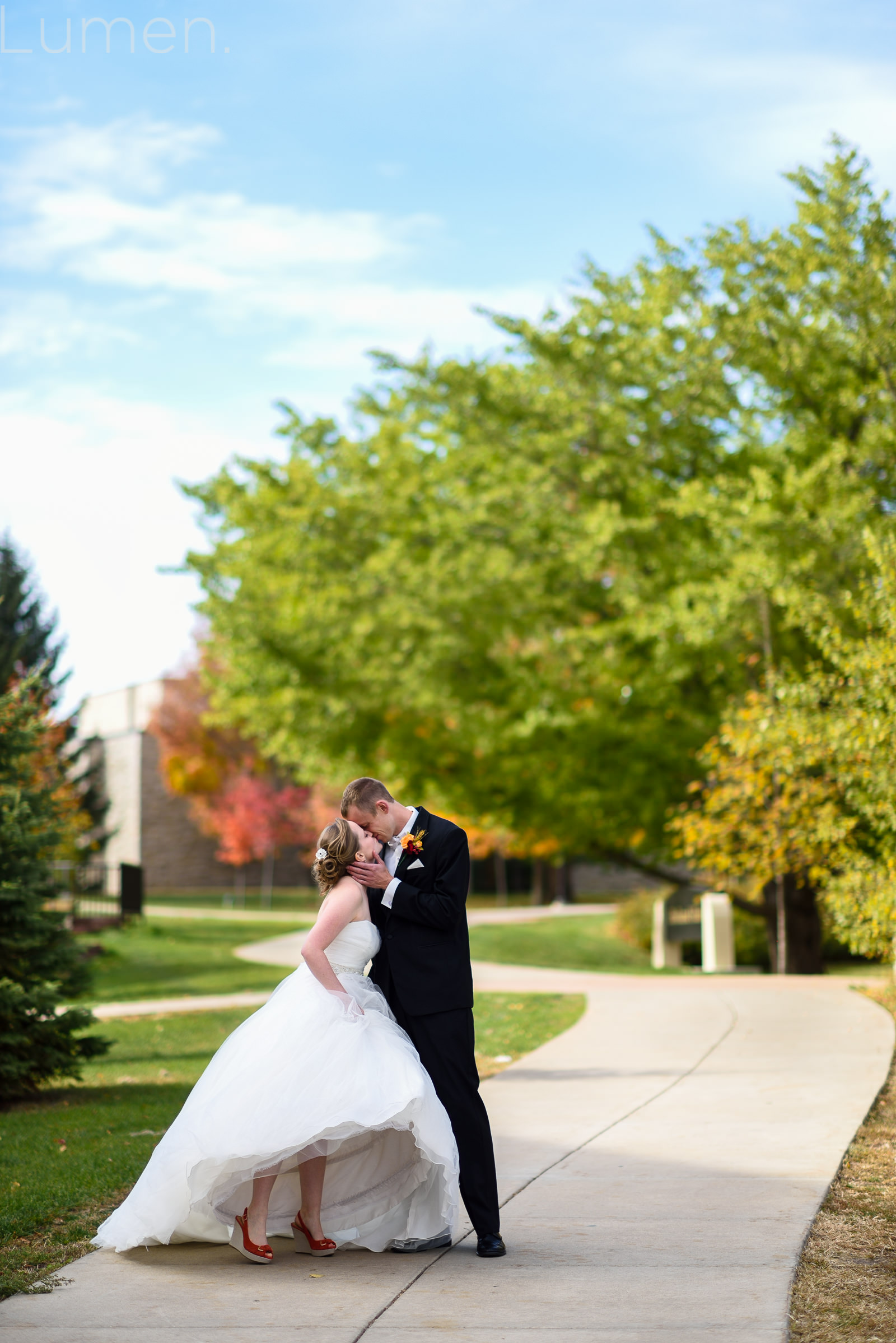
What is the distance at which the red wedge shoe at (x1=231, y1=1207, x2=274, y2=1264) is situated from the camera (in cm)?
530

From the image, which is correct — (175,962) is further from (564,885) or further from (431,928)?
(564,885)

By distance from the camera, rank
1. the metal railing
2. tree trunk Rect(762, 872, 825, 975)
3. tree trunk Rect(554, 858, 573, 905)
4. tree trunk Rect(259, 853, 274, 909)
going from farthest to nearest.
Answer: tree trunk Rect(259, 853, 274, 909), tree trunk Rect(554, 858, 573, 905), the metal railing, tree trunk Rect(762, 872, 825, 975)

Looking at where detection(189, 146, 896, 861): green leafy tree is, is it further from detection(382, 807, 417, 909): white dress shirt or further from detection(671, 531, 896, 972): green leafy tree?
detection(382, 807, 417, 909): white dress shirt

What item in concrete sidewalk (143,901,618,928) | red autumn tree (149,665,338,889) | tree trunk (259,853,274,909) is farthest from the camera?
tree trunk (259,853,274,909)

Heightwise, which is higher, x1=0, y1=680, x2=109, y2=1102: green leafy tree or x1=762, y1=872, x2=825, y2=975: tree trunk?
x1=0, y1=680, x2=109, y2=1102: green leafy tree

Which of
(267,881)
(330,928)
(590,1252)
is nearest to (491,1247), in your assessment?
(590,1252)

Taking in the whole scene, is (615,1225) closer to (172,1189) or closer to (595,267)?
(172,1189)

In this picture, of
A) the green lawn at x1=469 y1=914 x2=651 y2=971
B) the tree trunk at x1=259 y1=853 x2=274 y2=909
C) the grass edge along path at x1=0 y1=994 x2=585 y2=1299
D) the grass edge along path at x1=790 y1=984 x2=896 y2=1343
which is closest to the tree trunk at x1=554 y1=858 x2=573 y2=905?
the tree trunk at x1=259 y1=853 x2=274 y2=909

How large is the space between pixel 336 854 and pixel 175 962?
1722 cm

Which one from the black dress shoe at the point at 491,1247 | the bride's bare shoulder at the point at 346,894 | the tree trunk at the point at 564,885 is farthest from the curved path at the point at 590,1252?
the tree trunk at the point at 564,885

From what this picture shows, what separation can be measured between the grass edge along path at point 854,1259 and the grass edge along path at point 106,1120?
2814 mm

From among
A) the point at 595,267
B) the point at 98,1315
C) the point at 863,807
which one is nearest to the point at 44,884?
the point at 98,1315

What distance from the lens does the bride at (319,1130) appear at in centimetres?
517

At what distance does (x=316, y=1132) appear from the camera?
16.7 feet
